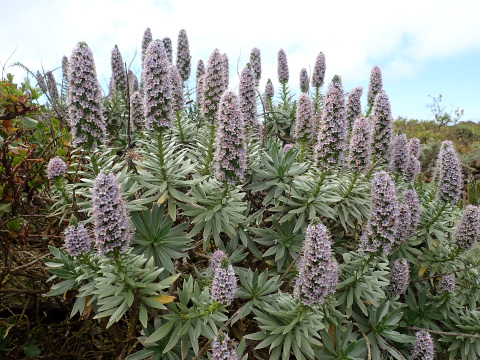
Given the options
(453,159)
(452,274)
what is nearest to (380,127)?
(453,159)

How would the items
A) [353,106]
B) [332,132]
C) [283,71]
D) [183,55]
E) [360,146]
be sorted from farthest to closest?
[283,71] → [183,55] → [353,106] → [360,146] → [332,132]

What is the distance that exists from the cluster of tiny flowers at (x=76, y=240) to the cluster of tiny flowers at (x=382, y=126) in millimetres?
3618

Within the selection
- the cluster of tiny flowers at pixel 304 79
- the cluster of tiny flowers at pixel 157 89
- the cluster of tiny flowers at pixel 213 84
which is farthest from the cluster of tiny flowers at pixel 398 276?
the cluster of tiny flowers at pixel 304 79

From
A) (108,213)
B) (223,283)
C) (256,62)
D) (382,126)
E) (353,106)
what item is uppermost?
(256,62)

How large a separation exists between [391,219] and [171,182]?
83.6 inches

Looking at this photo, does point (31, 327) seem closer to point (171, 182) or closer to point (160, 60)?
point (171, 182)

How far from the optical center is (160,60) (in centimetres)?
358

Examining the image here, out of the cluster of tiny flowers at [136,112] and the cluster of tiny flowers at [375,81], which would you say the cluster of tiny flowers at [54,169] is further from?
the cluster of tiny flowers at [375,81]

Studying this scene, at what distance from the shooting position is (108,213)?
2.79 m

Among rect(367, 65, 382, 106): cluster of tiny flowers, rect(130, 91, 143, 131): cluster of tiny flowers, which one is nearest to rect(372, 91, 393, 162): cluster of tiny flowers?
rect(367, 65, 382, 106): cluster of tiny flowers

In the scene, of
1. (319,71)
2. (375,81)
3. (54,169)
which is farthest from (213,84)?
(319,71)

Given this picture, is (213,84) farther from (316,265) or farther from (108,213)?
(316,265)

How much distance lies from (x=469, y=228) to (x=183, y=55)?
5268 mm

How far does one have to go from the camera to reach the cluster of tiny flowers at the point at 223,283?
2.91 meters
